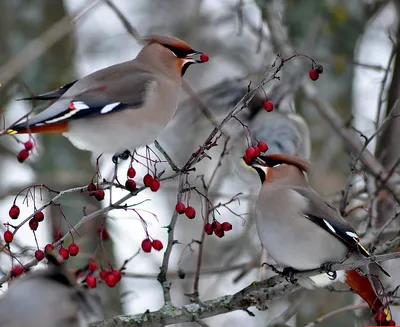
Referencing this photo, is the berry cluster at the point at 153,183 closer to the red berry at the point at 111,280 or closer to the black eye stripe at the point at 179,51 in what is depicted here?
the red berry at the point at 111,280

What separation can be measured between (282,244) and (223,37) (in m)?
6.52

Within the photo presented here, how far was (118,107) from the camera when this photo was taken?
3.22 m

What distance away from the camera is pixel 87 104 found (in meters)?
3.13

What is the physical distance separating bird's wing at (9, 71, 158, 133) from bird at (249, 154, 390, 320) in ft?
2.57

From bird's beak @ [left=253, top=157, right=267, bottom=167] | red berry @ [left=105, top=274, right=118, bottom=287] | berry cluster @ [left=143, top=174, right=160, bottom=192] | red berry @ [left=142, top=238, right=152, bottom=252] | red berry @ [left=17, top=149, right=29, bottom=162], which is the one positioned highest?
bird's beak @ [left=253, top=157, right=267, bottom=167]

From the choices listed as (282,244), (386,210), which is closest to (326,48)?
(386,210)

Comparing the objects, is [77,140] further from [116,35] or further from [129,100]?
[116,35]

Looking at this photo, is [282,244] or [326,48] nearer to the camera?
[282,244]

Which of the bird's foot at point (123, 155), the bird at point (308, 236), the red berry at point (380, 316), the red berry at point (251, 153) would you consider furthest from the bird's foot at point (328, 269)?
the bird's foot at point (123, 155)

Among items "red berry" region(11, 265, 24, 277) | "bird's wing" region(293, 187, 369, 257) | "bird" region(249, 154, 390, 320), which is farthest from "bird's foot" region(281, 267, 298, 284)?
"red berry" region(11, 265, 24, 277)

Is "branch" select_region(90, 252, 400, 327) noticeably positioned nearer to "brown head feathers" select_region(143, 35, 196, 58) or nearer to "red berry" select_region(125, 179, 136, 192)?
"red berry" select_region(125, 179, 136, 192)

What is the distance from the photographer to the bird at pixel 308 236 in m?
3.40

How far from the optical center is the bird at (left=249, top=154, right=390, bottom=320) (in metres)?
3.40

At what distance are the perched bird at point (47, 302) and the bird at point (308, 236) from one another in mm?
919
